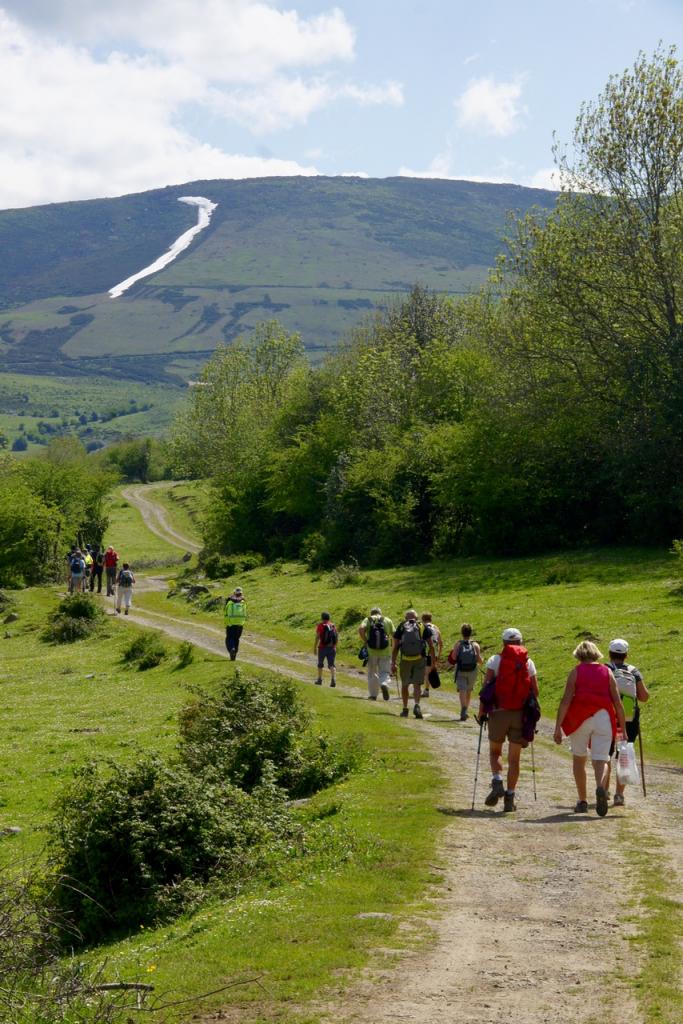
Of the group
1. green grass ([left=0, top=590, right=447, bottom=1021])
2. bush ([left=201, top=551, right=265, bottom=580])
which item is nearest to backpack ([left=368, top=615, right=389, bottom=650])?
green grass ([left=0, top=590, right=447, bottom=1021])

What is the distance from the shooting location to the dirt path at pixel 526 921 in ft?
32.0

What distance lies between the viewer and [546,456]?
6059 centimetres

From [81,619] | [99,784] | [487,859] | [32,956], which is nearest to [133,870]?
[99,784]

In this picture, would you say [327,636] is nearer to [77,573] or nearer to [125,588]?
[125,588]

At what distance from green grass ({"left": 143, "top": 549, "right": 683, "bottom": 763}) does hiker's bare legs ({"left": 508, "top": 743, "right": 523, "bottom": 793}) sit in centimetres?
666

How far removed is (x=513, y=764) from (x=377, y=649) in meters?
14.3

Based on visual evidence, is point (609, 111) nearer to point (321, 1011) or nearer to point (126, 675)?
point (126, 675)

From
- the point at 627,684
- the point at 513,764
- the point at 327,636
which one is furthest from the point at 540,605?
the point at 513,764

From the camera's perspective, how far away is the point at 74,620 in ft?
174

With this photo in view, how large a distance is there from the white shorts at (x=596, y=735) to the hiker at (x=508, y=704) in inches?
36.7

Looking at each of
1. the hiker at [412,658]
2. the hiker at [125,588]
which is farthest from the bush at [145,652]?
the hiker at [412,658]

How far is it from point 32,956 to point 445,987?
3.74m

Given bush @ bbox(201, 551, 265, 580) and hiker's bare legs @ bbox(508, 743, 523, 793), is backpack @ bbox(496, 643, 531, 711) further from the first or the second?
bush @ bbox(201, 551, 265, 580)

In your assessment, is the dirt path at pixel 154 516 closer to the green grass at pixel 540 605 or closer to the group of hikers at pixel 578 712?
the green grass at pixel 540 605
